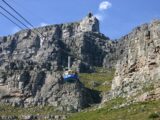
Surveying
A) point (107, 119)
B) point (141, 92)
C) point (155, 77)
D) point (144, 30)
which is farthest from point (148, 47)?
point (107, 119)

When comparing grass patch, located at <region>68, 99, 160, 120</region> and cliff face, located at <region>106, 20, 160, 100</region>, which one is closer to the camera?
grass patch, located at <region>68, 99, 160, 120</region>

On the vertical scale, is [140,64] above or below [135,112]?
above

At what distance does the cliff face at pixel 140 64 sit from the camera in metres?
166

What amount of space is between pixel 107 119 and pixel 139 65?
64.7 metres

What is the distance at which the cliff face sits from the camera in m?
166

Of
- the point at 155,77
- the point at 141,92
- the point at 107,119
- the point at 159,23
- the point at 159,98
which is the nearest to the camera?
the point at 107,119

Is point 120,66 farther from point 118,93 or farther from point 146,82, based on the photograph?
point 146,82

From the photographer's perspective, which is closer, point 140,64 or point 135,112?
point 135,112

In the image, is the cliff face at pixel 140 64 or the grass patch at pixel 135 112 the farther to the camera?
the cliff face at pixel 140 64

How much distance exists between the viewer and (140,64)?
600 feet

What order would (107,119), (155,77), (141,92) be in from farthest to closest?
(155,77) < (141,92) < (107,119)

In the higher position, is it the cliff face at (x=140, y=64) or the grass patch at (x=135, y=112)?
the cliff face at (x=140, y=64)

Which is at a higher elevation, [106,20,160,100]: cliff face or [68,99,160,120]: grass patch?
[106,20,160,100]: cliff face

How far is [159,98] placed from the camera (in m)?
132
